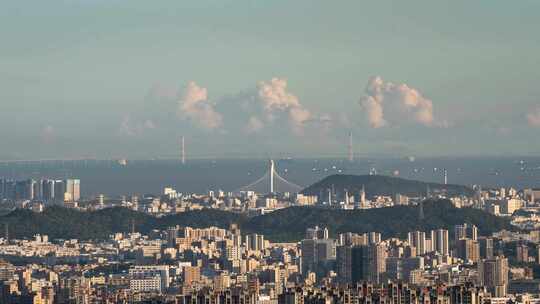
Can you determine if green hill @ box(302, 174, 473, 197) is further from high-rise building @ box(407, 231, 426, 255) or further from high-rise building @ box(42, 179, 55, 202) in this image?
high-rise building @ box(407, 231, 426, 255)

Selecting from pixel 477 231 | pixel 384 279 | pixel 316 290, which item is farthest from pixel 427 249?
pixel 316 290

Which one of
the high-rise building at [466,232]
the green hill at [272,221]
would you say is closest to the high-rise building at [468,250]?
the high-rise building at [466,232]

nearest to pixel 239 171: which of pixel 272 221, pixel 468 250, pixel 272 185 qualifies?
pixel 272 185

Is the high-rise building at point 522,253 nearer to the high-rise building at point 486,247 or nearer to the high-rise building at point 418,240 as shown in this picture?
the high-rise building at point 486,247

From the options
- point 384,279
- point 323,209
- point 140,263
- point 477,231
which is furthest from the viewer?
point 323,209

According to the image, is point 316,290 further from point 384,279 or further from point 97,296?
point 384,279

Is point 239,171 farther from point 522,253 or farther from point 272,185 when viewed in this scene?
point 522,253
